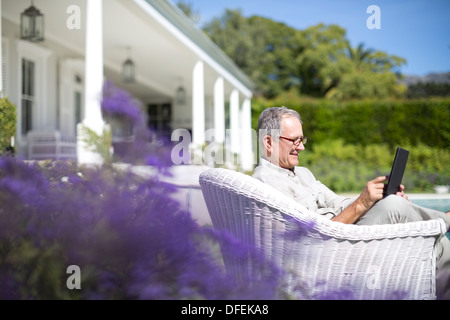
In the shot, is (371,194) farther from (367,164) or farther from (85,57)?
(367,164)

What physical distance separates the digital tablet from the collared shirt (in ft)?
1.13

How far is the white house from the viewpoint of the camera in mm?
5289

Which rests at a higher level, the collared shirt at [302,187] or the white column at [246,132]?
the white column at [246,132]

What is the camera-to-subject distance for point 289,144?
2.05 metres

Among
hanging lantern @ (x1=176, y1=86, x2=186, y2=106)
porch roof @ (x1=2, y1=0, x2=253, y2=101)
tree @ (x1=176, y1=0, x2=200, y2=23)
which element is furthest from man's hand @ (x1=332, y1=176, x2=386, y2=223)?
tree @ (x1=176, y1=0, x2=200, y2=23)

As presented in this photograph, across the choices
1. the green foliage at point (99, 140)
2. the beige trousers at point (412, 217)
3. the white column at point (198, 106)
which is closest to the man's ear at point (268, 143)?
the beige trousers at point (412, 217)

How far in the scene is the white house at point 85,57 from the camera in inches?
208

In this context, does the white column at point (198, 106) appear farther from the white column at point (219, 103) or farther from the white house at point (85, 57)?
the white column at point (219, 103)

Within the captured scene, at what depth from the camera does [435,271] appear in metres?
1.79

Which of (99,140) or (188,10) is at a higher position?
(188,10)

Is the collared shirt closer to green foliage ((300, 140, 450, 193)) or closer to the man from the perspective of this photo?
the man

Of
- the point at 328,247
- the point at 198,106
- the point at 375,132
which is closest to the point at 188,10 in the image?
the point at 375,132

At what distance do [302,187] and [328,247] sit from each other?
1.44ft

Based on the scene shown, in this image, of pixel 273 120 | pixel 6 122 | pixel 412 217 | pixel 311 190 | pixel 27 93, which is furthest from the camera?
pixel 27 93
